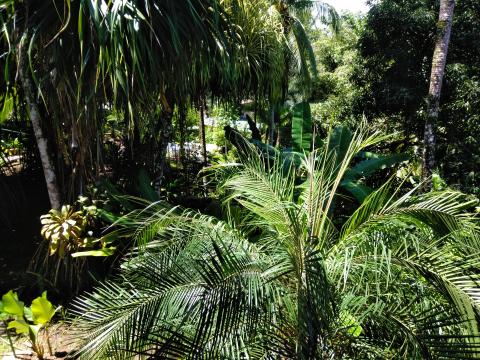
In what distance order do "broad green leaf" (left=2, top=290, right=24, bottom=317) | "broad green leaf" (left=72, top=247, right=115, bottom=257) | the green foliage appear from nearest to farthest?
"broad green leaf" (left=2, top=290, right=24, bottom=317) → "broad green leaf" (left=72, top=247, right=115, bottom=257) → the green foliage

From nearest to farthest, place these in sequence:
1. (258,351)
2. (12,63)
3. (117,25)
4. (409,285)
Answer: (258,351) → (409,285) → (117,25) → (12,63)

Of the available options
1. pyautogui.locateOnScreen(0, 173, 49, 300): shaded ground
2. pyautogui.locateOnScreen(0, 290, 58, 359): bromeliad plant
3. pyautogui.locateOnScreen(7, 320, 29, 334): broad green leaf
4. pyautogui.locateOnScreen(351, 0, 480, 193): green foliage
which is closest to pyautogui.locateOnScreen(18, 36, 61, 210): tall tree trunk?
pyautogui.locateOnScreen(0, 173, 49, 300): shaded ground

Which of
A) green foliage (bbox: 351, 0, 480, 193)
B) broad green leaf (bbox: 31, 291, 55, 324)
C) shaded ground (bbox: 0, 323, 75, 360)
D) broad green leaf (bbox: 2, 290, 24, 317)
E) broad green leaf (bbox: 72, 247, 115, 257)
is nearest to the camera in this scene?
broad green leaf (bbox: 2, 290, 24, 317)

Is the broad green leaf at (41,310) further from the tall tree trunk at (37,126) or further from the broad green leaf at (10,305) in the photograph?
the tall tree trunk at (37,126)

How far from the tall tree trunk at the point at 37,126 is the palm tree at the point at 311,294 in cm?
237

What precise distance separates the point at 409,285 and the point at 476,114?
6168mm

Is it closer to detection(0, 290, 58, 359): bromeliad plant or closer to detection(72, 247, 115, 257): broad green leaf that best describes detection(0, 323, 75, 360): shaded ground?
detection(0, 290, 58, 359): bromeliad plant

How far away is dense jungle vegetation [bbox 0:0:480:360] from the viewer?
2.60m

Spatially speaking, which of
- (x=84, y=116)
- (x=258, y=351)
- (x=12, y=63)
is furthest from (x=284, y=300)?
(x=12, y=63)

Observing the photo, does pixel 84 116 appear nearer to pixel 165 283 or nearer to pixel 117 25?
pixel 117 25

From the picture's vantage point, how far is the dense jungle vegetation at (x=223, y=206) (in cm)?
260

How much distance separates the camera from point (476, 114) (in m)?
7.92

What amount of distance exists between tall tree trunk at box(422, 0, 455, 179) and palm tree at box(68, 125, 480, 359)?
467cm

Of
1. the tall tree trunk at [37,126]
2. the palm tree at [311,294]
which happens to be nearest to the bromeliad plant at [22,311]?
the palm tree at [311,294]
